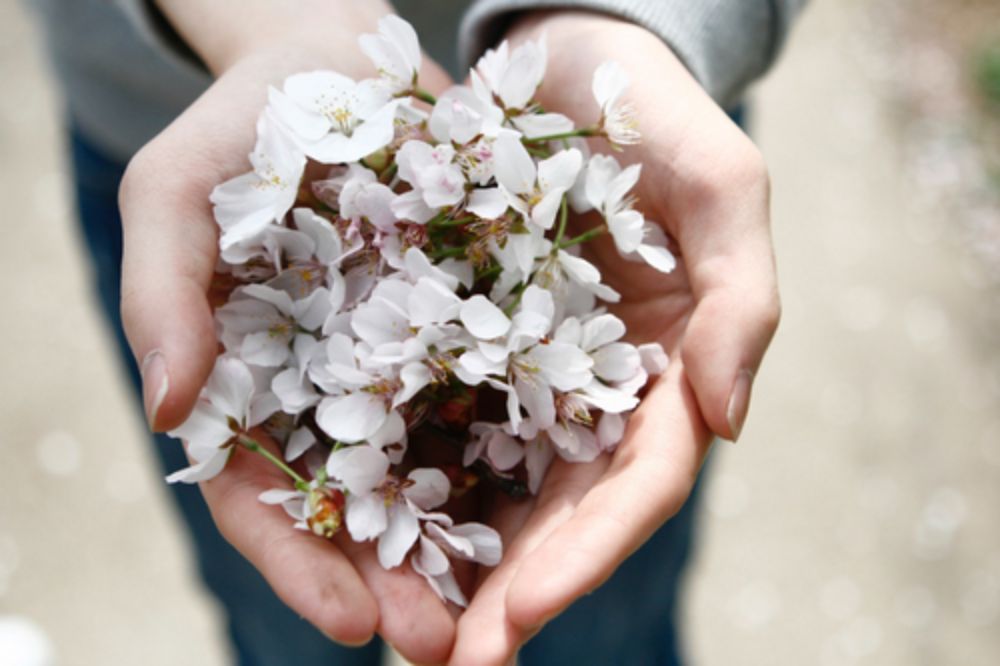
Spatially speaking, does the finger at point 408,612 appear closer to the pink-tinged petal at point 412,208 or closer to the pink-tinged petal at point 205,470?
the pink-tinged petal at point 205,470

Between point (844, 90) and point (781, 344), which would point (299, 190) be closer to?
point (781, 344)

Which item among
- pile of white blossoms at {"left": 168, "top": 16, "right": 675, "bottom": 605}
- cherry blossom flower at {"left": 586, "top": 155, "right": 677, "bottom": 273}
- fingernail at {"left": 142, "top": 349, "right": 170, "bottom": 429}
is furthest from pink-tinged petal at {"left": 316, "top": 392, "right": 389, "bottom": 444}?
cherry blossom flower at {"left": 586, "top": 155, "right": 677, "bottom": 273}

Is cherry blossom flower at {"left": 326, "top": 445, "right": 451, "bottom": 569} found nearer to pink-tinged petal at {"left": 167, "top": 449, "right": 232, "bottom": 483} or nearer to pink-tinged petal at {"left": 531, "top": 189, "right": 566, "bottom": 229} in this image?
pink-tinged petal at {"left": 167, "top": 449, "right": 232, "bottom": 483}

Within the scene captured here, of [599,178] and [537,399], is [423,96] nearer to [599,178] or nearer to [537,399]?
[599,178]

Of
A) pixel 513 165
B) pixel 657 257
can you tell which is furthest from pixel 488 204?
pixel 657 257

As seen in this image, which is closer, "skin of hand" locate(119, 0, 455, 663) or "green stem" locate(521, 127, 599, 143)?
"skin of hand" locate(119, 0, 455, 663)
